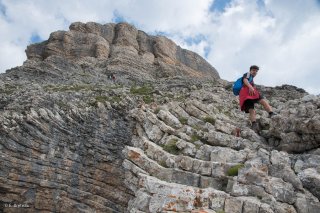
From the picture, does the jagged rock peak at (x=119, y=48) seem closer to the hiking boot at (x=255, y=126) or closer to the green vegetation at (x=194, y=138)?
the hiking boot at (x=255, y=126)

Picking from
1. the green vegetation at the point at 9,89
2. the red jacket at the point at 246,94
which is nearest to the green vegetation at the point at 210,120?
the red jacket at the point at 246,94

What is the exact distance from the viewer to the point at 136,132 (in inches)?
582

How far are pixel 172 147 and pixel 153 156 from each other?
2.78 feet

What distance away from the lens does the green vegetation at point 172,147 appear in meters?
12.2

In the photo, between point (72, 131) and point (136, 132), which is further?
point (72, 131)

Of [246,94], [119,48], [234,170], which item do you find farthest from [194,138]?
[119,48]

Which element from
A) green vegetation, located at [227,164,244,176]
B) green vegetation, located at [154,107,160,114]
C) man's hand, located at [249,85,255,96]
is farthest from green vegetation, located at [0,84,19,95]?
green vegetation, located at [227,164,244,176]

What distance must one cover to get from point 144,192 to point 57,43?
57.3 metres

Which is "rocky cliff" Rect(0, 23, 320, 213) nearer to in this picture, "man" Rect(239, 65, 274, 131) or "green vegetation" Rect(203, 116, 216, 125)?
"green vegetation" Rect(203, 116, 216, 125)

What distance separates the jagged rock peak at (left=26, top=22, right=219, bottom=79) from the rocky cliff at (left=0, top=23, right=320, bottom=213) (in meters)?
32.8

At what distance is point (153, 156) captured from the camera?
11930 millimetres

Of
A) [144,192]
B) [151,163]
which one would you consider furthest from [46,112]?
[144,192]

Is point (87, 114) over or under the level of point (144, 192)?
over

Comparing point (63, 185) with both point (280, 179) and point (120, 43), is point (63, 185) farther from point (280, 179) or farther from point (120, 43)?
point (120, 43)
